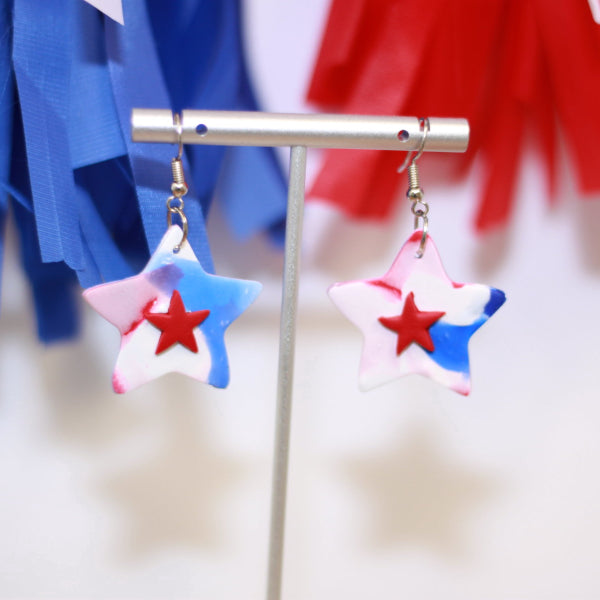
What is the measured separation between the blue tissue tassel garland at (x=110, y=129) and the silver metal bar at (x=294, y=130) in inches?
3.2

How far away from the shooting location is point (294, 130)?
1.34ft

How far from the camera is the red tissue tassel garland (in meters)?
0.51

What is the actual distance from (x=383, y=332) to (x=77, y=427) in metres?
0.36

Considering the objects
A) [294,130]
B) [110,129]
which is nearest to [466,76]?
[294,130]

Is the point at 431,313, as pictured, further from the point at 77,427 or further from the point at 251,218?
the point at 77,427

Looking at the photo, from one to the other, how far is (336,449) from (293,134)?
358mm

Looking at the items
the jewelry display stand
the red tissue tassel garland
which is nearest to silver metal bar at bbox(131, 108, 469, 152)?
the jewelry display stand

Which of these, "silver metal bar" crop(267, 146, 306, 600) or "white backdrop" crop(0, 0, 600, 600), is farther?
"white backdrop" crop(0, 0, 600, 600)

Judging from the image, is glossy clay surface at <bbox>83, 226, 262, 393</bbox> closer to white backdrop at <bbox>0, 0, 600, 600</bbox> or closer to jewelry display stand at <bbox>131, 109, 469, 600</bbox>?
jewelry display stand at <bbox>131, 109, 469, 600</bbox>

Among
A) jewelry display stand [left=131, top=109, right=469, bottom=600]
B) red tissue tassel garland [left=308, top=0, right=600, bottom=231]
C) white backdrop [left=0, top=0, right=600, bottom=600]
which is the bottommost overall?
white backdrop [left=0, top=0, right=600, bottom=600]

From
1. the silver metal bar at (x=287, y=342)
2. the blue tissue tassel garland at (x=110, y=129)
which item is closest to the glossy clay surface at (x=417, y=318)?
the silver metal bar at (x=287, y=342)

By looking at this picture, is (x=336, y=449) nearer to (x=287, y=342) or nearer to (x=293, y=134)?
(x=287, y=342)

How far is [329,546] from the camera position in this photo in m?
0.64

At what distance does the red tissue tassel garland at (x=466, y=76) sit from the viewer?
1.66 feet
